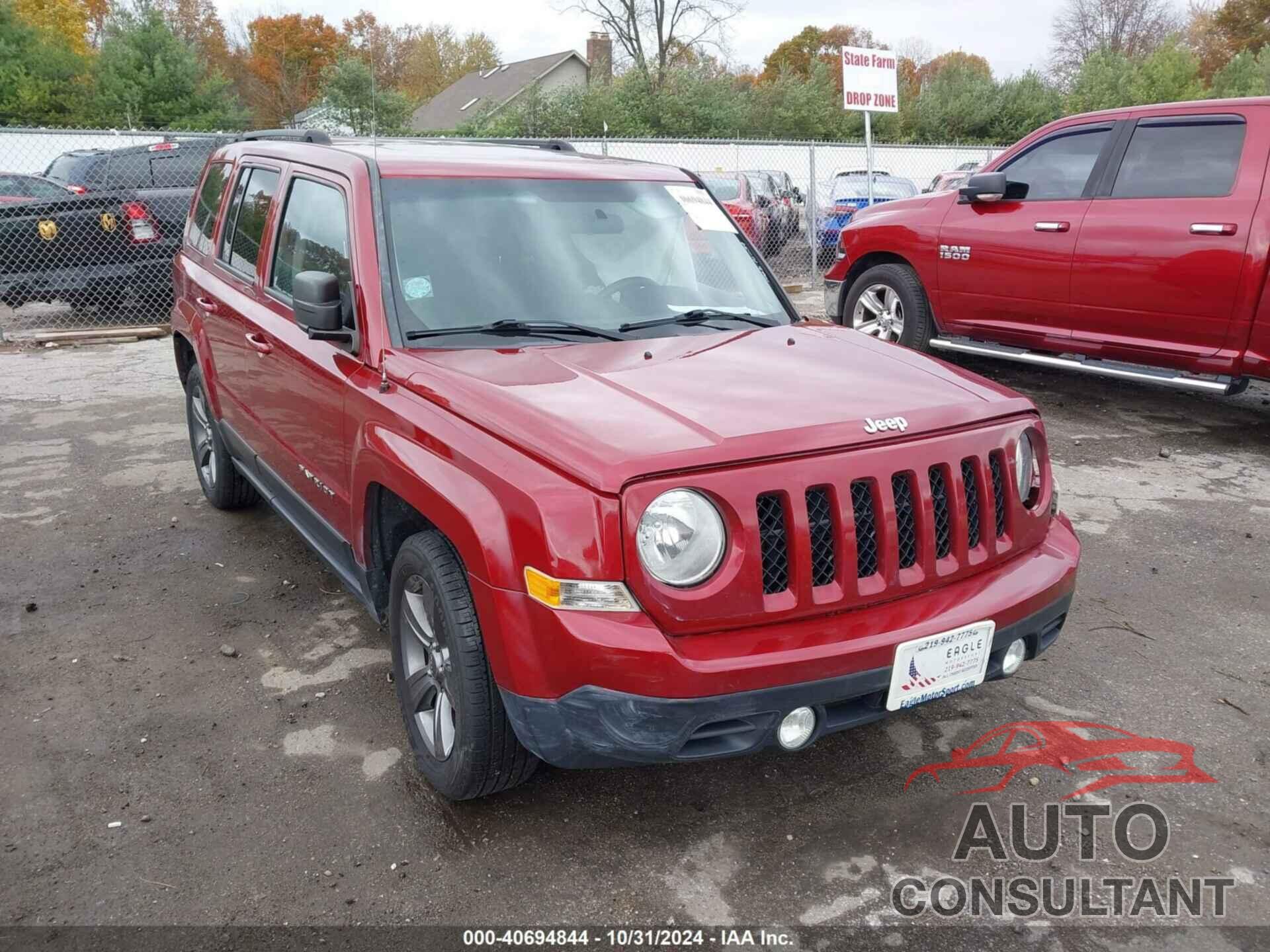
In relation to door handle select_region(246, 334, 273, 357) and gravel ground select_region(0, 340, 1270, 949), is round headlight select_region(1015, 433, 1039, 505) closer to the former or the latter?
gravel ground select_region(0, 340, 1270, 949)

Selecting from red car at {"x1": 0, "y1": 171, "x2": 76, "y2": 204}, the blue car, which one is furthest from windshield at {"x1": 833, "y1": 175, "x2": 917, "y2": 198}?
red car at {"x1": 0, "y1": 171, "x2": 76, "y2": 204}

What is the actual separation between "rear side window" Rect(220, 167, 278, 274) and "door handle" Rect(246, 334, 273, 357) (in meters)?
0.29

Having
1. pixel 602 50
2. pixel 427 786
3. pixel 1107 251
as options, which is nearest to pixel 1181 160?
pixel 1107 251

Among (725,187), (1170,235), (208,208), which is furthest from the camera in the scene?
(725,187)

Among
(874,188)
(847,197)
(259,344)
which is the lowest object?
(259,344)

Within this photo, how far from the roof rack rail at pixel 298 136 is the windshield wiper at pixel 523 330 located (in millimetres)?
1372

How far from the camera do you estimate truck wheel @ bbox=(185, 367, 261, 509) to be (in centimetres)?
529

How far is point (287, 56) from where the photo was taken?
172ft

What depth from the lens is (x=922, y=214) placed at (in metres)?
7.95

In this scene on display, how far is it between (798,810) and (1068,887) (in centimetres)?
73

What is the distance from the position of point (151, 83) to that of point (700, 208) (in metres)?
33.5

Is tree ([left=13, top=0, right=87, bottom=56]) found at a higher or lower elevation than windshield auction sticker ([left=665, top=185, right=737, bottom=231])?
higher

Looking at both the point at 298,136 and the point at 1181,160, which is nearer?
the point at 298,136

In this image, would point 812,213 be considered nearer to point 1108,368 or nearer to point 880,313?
point 880,313
